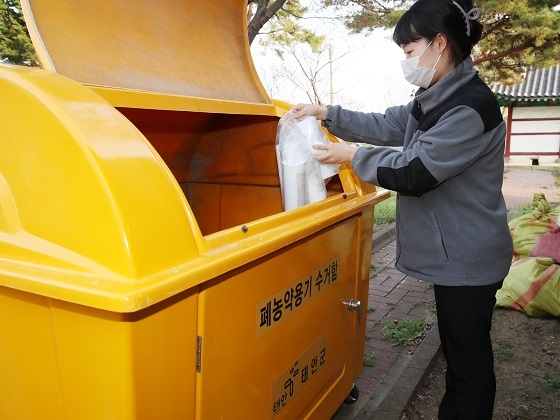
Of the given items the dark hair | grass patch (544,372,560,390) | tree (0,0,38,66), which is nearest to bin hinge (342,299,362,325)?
the dark hair

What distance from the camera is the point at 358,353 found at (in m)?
2.27

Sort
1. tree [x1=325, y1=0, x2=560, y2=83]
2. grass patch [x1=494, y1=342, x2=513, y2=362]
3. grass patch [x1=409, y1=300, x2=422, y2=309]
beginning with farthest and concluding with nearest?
tree [x1=325, y1=0, x2=560, y2=83] → grass patch [x1=409, y1=300, x2=422, y2=309] → grass patch [x1=494, y1=342, x2=513, y2=362]

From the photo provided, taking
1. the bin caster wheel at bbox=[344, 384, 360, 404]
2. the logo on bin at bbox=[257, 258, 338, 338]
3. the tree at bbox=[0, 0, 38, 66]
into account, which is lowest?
the bin caster wheel at bbox=[344, 384, 360, 404]

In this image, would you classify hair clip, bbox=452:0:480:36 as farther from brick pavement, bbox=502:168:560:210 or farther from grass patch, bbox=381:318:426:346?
brick pavement, bbox=502:168:560:210

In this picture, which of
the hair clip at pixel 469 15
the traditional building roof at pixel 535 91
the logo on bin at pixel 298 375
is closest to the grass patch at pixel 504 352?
the logo on bin at pixel 298 375

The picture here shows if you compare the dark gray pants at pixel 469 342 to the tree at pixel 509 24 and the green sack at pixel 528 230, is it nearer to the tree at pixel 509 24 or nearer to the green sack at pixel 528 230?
the green sack at pixel 528 230

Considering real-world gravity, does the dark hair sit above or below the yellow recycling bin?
above

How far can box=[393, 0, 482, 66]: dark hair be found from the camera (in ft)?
5.20

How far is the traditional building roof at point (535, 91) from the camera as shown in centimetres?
1734

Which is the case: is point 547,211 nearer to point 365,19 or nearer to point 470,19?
point 470,19

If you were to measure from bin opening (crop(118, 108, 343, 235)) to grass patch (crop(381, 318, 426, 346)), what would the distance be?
1373mm

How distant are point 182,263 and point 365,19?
9.11 metres

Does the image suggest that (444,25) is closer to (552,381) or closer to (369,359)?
(369,359)

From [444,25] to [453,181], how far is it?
0.54 m
